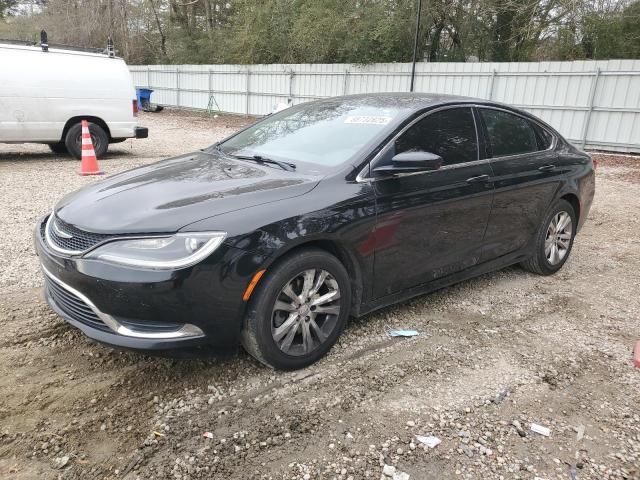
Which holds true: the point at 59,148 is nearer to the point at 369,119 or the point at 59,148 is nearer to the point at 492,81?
the point at 369,119

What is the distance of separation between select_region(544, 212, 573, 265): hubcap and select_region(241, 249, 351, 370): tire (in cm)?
250

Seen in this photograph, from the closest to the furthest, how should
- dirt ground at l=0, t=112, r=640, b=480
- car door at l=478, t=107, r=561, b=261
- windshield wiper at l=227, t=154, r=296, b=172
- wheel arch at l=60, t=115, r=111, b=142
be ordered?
dirt ground at l=0, t=112, r=640, b=480, windshield wiper at l=227, t=154, r=296, b=172, car door at l=478, t=107, r=561, b=261, wheel arch at l=60, t=115, r=111, b=142

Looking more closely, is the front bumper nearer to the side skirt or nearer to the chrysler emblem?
the chrysler emblem

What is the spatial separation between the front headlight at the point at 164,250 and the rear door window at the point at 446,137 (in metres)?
1.47

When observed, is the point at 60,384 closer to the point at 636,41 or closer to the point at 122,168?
the point at 122,168

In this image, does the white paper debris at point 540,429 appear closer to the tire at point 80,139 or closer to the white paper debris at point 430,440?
the white paper debris at point 430,440

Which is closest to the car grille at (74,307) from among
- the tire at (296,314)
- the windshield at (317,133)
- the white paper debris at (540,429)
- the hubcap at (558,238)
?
the tire at (296,314)

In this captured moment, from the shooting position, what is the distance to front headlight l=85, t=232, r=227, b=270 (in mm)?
2523

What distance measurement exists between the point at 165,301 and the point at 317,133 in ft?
5.75

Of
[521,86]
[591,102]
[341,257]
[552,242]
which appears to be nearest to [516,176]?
[552,242]

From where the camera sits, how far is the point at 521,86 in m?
14.1

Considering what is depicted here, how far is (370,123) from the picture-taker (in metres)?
3.54

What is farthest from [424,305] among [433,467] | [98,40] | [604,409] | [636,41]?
[98,40]

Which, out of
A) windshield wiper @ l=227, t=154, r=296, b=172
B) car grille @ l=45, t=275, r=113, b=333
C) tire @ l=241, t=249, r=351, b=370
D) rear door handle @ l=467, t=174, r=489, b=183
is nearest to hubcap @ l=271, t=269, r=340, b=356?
tire @ l=241, t=249, r=351, b=370
